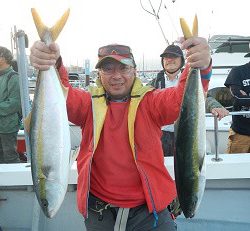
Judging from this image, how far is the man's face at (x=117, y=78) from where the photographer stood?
8.35 ft

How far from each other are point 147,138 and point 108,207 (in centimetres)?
52

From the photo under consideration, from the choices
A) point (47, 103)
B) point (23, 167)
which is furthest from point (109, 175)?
point (23, 167)

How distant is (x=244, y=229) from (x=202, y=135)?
2.13 meters

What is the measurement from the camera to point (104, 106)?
2.58 meters

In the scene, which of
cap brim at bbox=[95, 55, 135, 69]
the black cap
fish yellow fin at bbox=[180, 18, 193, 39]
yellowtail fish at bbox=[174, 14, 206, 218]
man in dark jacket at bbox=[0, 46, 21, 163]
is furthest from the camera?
man in dark jacket at bbox=[0, 46, 21, 163]

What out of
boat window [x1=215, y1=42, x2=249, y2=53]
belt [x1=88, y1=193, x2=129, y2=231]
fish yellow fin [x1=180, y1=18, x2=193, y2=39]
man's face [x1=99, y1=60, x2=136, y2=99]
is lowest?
belt [x1=88, y1=193, x2=129, y2=231]

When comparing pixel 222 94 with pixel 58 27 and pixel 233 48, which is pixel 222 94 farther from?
pixel 58 27

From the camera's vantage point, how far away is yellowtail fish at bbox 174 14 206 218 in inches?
88.7

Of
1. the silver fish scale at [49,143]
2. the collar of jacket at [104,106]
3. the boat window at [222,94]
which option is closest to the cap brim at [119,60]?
the collar of jacket at [104,106]

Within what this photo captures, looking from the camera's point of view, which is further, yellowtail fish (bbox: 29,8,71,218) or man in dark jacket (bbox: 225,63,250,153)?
man in dark jacket (bbox: 225,63,250,153)

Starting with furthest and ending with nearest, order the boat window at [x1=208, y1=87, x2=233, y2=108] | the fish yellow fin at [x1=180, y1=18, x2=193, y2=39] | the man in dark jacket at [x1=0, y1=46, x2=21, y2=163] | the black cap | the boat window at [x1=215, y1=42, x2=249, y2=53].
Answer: the boat window at [x1=215, y1=42, x2=249, y2=53] < the boat window at [x1=208, y1=87, x2=233, y2=108] < the man in dark jacket at [x1=0, y1=46, x2=21, y2=163] < the black cap < the fish yellow fin at [x1=180, y1=18, x2=193, y2=39]

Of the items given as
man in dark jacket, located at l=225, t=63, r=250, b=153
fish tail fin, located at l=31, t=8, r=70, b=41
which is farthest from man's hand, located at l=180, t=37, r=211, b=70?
man in dark jacket, located at l=225, t=63, r=250, b=153

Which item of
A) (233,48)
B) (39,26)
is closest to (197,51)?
(39,26)

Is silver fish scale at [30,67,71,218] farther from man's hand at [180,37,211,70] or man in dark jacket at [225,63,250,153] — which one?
man in dark jacket at [225,63,250,153]
